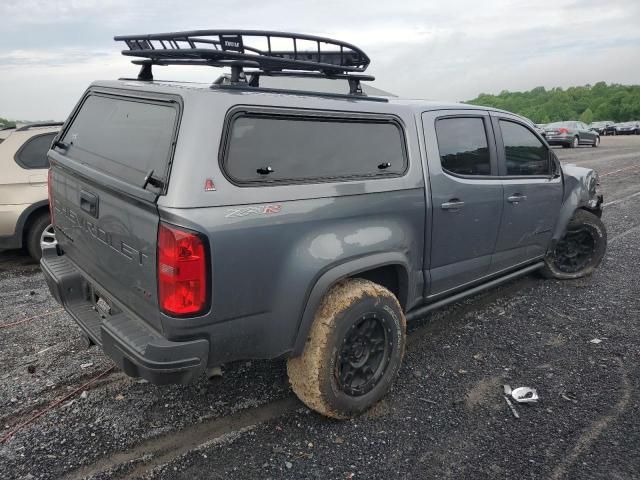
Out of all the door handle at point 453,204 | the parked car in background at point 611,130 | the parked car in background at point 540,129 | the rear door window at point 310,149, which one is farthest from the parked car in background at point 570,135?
the rear door window at point 310,149

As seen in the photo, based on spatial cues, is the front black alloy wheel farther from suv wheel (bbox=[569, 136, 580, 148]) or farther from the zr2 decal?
suv wheel (bbox=[569, 136, 580, 148])

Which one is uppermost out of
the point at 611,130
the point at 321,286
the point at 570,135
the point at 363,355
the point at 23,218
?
the point at 611,130

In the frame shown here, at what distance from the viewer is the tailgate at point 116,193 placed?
2395 millimetres

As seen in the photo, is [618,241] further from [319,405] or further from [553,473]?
[319,405]

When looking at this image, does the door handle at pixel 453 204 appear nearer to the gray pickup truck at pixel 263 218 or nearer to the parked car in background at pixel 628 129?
the gray pickup truck at pixel 263 218

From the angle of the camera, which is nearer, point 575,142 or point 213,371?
point 213,371

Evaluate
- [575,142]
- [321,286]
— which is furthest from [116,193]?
[575,142]

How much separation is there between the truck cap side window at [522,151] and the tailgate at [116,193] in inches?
110

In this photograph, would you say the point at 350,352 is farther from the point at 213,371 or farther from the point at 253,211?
the point at 253,211

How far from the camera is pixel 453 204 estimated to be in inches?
136

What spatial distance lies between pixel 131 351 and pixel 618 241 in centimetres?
656

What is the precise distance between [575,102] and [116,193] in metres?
122

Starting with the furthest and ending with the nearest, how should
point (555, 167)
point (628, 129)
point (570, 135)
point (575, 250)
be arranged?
point (628, 129)
point (570, 135)
point (575, 250)
point (555, 167)

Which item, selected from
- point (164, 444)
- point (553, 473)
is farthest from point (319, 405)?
point (553, 473)
